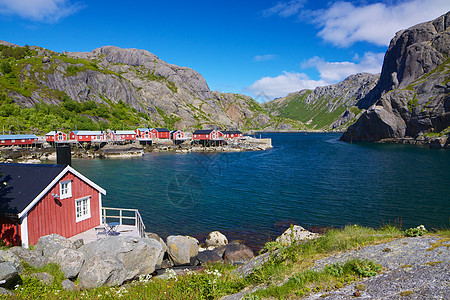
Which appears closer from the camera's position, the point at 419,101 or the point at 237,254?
the point at 237,254

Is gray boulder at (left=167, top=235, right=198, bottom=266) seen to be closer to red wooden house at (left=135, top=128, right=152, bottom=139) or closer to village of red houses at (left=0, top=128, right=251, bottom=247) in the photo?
village of red houses at (left=0, top=128, right=251, bottom=247)

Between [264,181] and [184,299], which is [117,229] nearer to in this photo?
[184,299]

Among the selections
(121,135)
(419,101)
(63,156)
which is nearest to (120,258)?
(63,156)

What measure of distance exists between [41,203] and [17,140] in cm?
9557

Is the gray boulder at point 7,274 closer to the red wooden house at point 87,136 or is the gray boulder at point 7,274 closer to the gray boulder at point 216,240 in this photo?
the gray boulder at point 216,240

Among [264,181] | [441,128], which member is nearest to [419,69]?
[441,128]

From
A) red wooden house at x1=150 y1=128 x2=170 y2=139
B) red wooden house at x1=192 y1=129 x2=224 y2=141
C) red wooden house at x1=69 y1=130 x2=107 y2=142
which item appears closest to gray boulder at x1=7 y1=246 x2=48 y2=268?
red wooden house at x1=69 y1=130 x2=107 y2=142

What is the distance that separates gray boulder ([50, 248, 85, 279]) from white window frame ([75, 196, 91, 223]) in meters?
5.38

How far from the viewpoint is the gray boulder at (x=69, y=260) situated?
→ 44.8 feet

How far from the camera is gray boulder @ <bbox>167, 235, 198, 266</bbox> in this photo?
63.8 feet

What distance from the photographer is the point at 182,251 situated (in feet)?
64.6

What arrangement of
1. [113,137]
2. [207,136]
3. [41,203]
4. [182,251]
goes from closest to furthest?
1. [41,203]
2. [182,251]
3. [113,137]
4. [207,136]

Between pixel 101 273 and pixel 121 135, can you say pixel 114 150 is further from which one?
pixel 101 273

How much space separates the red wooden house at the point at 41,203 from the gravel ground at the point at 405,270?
16.4 m
